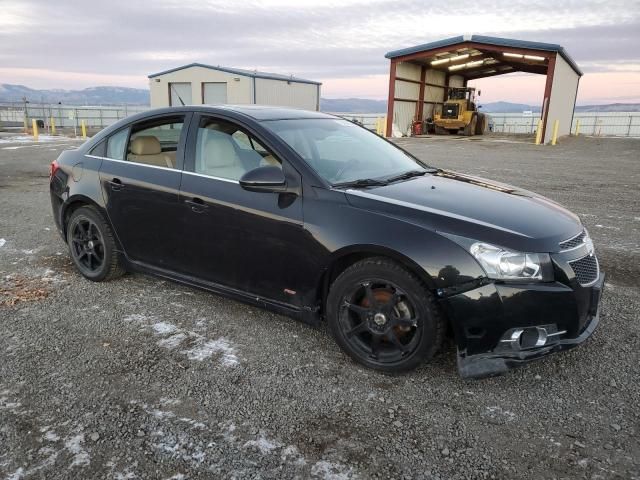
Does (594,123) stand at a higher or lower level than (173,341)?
higher

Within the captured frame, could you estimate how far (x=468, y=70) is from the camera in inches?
1300

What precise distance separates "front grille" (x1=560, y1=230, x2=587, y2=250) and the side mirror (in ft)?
5.51

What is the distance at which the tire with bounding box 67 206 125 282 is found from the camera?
4.29 m

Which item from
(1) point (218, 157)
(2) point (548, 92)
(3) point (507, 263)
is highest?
(2) point (548, 92)

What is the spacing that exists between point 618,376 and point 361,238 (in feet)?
5.75

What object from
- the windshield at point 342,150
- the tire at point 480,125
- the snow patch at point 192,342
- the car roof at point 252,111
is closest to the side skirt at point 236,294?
the snow patch at point 192,342

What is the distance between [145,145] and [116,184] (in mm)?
397

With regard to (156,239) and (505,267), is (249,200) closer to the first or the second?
(156,239)

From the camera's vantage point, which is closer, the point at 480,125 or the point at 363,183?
the point at 363,183

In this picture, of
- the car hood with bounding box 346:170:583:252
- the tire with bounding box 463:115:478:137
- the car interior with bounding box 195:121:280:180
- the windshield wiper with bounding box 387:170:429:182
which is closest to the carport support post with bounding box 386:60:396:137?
the tire with bounding box 463:115:478:137

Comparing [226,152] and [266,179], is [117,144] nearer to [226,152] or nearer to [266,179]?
[226,152]

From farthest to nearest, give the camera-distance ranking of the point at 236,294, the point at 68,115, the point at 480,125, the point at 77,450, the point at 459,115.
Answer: the point at 68,115, the point at 480,125, the point at 459,115, the point at 236,294, the point at 77,450

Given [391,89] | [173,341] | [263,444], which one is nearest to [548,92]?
[391,89]

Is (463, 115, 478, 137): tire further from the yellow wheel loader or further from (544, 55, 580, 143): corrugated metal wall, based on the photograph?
(544, 55, 580, 143): corrugated metal wall
